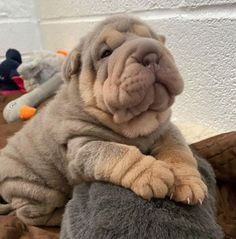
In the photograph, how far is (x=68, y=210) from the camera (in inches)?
38.6

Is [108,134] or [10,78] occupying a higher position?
[108,134]

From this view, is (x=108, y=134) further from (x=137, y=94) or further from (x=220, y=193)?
(x=220, y=193)

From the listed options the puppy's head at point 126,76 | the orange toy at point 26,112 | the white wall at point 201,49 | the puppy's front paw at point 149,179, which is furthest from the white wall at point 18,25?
the puppy's front paw at point 149,179

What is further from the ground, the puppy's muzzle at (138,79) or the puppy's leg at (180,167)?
the puppy's muzzle at (138,79)

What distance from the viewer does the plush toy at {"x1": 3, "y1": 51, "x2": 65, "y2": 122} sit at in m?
2.15

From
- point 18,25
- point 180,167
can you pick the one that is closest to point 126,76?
point 180,167

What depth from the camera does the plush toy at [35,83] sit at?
7.06ft

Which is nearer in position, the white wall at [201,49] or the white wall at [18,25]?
the white wall at [201,49]

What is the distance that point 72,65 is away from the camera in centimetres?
112

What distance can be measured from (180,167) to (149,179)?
0.13 m

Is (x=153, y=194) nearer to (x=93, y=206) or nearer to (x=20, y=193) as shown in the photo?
(x=93, y=206)

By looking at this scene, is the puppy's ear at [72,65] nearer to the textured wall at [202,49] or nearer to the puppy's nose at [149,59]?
the puppy's nose at [149,59]

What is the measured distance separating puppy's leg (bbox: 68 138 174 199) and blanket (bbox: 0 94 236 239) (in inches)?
11.9

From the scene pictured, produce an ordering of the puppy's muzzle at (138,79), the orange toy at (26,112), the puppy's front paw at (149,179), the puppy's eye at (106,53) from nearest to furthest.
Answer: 1. the puppy's front paw at (149,179)
2. the puppy's muzzle at (138,79)
3. the puppy's eye at (106,53)
4. the orange toy at (26,112)
